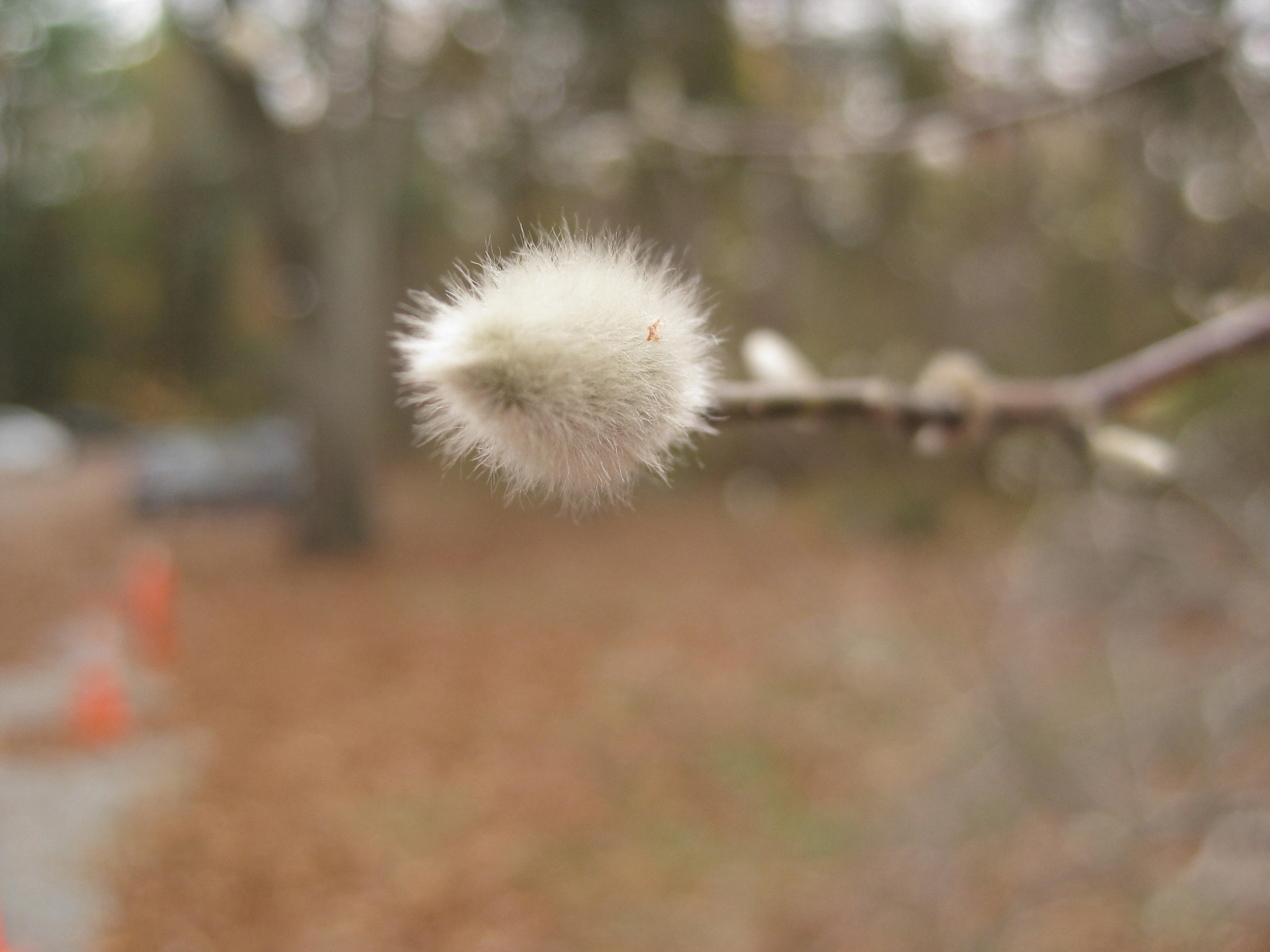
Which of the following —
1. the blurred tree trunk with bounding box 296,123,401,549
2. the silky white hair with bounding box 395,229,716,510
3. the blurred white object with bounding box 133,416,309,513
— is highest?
the blurred white object with bounding box 133,416,309,513

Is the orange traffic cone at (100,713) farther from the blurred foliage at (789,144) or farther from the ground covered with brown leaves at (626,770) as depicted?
the blurred foliage at (789,144)

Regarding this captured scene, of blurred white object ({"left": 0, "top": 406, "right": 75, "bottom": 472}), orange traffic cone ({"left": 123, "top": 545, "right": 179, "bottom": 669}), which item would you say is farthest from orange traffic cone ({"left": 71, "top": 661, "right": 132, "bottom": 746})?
blurred white object ({"left": 0, "top": 406, "right": 75, "bottom": 472})

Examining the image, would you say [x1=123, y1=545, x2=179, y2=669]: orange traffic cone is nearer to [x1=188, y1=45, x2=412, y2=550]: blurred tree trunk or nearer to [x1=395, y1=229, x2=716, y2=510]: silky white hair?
[x1=188, y1=45, x2=412, y2=550]: blurred tree trunk

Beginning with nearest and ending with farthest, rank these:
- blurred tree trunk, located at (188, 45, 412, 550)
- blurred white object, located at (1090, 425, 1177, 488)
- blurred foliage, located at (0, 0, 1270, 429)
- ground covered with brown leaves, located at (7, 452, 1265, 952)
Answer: blurred white object, located at (1090, 425, 1177, 488) < blurred foliage, located at (0, 0, 1270, 429) < ground covered with brown leaves, located at (7, 452, 1265, 952) < blurred tree trunk, located at (188, 45, 412, 550)

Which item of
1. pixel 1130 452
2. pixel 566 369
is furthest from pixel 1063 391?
pixel 566 369

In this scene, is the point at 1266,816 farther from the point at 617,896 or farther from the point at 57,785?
the point at 57,785

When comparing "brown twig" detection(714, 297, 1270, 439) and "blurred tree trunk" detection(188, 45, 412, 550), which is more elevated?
"blurred tree trunk" detection(188, 45, 412, 550)

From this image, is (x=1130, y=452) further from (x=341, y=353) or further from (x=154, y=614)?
(x=341, y=353)
